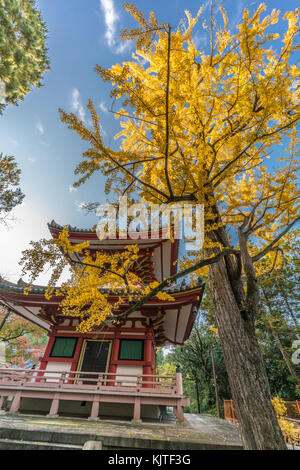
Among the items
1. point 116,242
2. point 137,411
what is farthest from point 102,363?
point 116,242

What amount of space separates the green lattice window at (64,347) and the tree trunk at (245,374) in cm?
656

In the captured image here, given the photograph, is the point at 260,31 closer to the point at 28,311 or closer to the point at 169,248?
the point at 169,248

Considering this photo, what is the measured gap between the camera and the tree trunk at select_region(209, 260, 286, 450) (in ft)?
6.19

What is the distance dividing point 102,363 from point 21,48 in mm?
11678

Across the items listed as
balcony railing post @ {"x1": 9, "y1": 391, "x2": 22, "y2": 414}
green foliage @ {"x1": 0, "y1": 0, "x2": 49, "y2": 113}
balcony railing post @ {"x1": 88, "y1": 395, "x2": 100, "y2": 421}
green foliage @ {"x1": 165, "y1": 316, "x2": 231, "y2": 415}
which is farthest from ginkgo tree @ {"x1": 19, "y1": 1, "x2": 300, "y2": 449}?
green foliage @ {"x1": 165, "y1": 316, "x2": 231, "y2": 415}

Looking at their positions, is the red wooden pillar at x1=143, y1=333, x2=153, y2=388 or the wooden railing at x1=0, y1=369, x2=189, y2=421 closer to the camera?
the wooden railing at x1=0, y1=369, x2=189, y2=421

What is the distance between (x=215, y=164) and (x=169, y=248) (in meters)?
6.50

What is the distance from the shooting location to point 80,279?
12.4ft

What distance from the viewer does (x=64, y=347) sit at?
288 inches

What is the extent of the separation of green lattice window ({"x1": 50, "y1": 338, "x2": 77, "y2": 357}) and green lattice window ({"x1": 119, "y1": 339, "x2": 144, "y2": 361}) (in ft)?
5.88

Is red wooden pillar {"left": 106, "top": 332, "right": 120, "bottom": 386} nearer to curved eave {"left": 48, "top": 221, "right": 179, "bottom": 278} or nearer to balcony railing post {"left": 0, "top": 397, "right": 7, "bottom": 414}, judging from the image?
balcony railing post {"left": 0, "top": 397, "right": 7, "bottom": 414}

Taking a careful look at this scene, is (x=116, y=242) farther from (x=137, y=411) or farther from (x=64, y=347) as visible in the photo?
(x=137, y=411)

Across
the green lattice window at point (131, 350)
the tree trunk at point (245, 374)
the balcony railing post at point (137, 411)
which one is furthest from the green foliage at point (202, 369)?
the tree trunk at point (245, 374)
